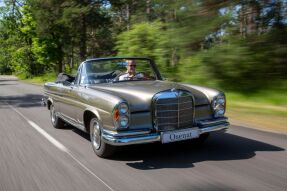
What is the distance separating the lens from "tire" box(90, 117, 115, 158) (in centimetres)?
602

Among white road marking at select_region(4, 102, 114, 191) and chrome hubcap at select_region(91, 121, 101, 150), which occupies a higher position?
chrome hubcap at select_region(91, 121, 101, 150)

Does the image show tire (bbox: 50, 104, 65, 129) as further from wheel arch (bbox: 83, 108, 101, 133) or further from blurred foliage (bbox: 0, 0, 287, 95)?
blurred foliage (bbox: 0, 0, 287, 95)

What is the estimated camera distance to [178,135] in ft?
18.8

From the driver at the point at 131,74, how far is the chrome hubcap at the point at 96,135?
1189 mm

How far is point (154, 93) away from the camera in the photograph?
579 cm

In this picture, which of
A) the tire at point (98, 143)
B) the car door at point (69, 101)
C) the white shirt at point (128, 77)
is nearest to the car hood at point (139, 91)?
the white shirt at point (128, 77)

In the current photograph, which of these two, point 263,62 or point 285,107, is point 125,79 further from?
point 263,62

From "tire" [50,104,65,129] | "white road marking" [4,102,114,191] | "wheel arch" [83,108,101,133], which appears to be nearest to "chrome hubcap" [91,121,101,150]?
"wheel arch" [83,108,101,133]

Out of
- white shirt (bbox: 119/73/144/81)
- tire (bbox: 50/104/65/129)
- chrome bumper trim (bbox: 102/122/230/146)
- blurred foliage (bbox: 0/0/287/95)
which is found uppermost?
blurred foliage (bbox: 0/0/287/95)

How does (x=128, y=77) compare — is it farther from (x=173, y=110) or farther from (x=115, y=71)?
(x=173, y=110)

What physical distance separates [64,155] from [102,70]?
174cm

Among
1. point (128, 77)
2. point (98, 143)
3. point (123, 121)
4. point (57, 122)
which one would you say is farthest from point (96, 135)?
point (57, 122)

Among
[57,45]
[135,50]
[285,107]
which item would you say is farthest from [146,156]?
[57,45]

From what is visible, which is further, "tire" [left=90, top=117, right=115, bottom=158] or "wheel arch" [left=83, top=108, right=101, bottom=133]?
"wheel arch" [left=83, top=108, right=101, bottom=133]
